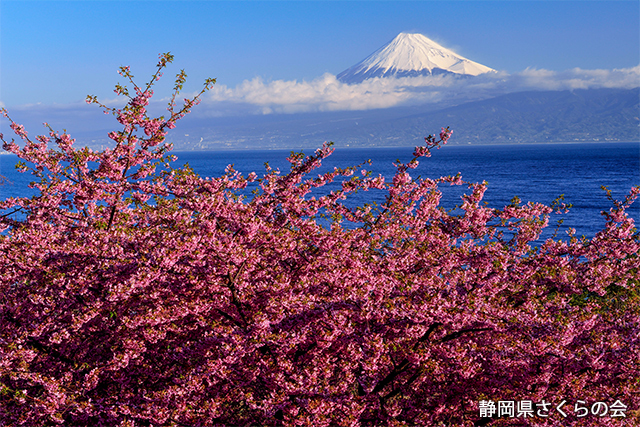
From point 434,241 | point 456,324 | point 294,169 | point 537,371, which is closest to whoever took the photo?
point 456,324

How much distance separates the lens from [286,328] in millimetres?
7051

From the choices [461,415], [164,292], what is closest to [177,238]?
[164,292]

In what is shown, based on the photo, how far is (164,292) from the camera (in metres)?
7.08

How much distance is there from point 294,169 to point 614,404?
6506mm

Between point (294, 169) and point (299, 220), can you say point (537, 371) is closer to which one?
point (299, 220)

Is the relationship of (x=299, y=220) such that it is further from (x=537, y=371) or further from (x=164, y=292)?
(x=537, y=371)

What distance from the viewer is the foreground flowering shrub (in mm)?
6566

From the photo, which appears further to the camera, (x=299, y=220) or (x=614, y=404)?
(x=299, y=220)

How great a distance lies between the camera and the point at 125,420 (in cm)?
677

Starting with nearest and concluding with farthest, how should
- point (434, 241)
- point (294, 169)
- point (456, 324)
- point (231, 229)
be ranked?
point (456, 324), point (231, 229), point (434, 241), point (294, 169)

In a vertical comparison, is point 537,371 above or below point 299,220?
below

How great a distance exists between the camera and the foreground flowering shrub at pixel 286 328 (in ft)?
21.5

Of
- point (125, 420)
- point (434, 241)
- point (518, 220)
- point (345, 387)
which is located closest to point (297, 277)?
point (345, 387)

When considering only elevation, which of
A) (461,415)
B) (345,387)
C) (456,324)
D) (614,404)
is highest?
(456,324)
